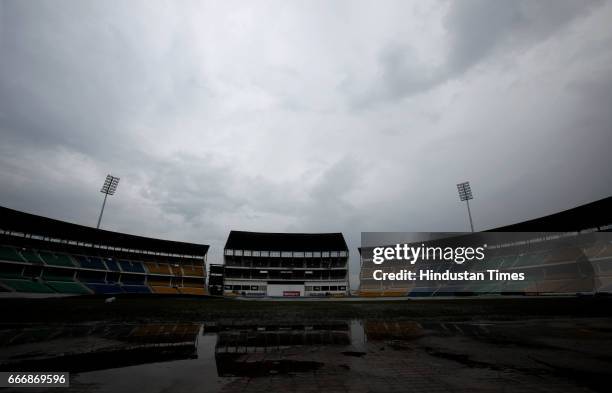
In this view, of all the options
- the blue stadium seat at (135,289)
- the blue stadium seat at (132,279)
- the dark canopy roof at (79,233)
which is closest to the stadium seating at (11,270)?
the dark canopy roof at (79,233)

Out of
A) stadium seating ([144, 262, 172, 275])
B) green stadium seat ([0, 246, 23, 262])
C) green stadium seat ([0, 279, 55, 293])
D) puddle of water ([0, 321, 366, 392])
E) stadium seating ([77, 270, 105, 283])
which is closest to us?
puddle of water ([0, 321, 366, 392])

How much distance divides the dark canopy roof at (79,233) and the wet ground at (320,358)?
4008cm

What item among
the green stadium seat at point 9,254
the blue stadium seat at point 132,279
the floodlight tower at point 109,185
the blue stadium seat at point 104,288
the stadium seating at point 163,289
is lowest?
the stadium seating at point 163,289

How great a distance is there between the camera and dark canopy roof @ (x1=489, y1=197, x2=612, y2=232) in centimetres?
3869

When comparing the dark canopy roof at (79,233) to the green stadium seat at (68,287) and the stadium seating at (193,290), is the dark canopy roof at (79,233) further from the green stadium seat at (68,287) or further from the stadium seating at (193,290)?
the stadium seating at (193,290)

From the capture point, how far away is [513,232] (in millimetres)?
56656

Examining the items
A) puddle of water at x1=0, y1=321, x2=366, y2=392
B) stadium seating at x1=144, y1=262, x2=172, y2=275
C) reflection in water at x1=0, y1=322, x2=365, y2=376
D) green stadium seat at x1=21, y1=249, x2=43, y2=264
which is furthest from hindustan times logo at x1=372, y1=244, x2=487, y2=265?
green stadium seat at x1=21, y1=249, x2=43, y2=264

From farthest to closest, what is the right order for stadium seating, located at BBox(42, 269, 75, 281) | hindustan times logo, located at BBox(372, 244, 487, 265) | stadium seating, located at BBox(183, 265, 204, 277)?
1. hindustan times logo, located at BBox(372, 244, 487, 265)
2. stadium seating, located at BBox(183, 265, 204, 277)
3. stadium seating, located at BBox(42, 269, 75, 281)

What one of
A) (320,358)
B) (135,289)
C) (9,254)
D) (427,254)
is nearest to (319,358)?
(320,358)

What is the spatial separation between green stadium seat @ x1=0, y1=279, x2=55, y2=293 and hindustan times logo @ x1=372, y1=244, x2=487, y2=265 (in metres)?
59.2

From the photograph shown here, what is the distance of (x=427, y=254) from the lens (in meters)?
71.6

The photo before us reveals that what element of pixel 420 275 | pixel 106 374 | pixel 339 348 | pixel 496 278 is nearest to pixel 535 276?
pixel 496 278

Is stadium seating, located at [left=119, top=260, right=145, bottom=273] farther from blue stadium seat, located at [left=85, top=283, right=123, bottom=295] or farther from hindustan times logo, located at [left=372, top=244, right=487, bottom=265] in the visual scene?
hindustan times logo, located at [left=372, top=244, right=487, bottom=265]

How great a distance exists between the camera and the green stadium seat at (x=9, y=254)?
41.2 m
